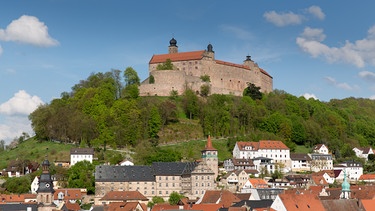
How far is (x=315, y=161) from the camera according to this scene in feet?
335

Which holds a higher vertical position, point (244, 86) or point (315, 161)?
point (244, 86)

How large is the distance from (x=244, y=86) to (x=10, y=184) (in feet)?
200

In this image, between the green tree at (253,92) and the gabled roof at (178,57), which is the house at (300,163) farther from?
the gabled roof at (178,57)

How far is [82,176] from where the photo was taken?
8356 centimetres

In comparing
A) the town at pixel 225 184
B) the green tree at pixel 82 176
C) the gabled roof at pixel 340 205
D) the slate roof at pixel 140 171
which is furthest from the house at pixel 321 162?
the gabled roof at pixel 340 205

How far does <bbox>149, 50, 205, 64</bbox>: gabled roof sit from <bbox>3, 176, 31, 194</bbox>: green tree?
166ft

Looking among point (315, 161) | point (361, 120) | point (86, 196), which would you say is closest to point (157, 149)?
point (86, 196)

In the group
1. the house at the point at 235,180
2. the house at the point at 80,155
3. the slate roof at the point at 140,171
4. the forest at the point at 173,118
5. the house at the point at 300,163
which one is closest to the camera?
the slate roof at the point at 140,171

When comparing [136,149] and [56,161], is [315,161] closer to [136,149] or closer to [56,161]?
[136,149]

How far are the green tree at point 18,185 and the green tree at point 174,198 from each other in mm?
19787

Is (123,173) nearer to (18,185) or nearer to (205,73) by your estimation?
(18,185)

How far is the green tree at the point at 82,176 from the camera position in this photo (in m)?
82.7

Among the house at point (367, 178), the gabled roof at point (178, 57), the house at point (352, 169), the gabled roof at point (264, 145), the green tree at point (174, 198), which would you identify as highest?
the gabled roof at point (178, 57)

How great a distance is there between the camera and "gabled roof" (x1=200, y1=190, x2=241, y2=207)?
6622 cm
